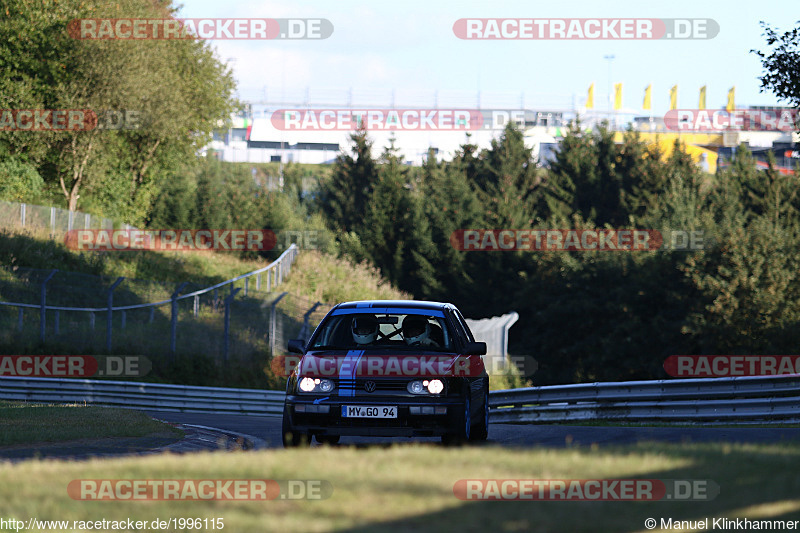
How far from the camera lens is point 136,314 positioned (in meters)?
28.7

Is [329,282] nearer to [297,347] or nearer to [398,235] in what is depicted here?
[398,235]

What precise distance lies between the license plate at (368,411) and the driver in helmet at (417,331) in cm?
109

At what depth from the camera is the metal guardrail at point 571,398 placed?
16688 mm

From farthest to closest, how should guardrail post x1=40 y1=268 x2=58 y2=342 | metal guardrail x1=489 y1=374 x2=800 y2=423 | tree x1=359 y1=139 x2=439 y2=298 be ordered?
tree x1=359 y1=139 x2=439 y2=298, guardrail post x1=40 y1=268 x2=58 y2=342, metal guardrail x1=489 y1=374 x2=800 y2=423

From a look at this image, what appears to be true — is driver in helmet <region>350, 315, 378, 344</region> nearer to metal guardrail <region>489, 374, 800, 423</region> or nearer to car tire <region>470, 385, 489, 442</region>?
car tire <region>470, 385, 489, 442</region>

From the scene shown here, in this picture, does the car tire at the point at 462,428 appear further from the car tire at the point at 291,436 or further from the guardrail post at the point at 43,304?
the guardrail post at the point at 43,304

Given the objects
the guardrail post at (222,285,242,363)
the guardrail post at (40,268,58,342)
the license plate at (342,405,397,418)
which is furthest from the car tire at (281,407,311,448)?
the guardrail post at (222,285,242,363)

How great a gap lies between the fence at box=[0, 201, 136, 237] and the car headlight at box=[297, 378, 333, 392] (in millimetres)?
28670

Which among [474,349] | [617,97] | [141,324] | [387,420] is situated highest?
[617,97]

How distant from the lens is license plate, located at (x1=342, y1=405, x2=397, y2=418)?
1033 cm


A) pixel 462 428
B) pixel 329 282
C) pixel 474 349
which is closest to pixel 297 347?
pixel 474 349

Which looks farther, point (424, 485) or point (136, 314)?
point (136, 314)

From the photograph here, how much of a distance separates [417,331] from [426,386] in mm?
1116

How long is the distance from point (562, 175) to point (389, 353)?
230 ft
